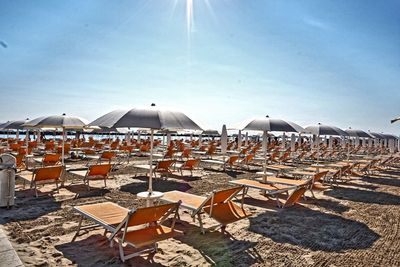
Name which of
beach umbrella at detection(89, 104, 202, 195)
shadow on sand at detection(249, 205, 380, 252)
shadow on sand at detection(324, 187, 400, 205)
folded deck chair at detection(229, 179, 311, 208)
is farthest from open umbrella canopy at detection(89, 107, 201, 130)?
shadow on sand at detection(324, 187, 400, 205)

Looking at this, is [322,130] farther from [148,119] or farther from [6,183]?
[6,183]

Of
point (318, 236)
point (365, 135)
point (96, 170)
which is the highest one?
A: point (365, 135)

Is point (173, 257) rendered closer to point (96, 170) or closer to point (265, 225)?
point (265, 225)

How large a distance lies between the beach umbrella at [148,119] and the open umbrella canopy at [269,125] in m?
3.11

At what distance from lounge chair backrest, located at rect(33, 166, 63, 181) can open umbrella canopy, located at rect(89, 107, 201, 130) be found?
121 inches

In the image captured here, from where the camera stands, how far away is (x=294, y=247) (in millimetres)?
4652

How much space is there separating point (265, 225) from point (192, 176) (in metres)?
5.95

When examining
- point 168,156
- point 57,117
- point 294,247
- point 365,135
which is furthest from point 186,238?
point 365,135

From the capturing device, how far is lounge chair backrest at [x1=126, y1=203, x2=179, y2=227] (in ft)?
12.2

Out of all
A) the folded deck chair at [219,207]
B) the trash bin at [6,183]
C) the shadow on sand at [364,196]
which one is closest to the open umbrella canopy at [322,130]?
the shadow on sand at [364,196]

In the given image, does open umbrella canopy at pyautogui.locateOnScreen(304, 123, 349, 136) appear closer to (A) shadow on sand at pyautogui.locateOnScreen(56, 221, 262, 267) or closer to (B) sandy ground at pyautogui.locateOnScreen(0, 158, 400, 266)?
(B) sandy ground at pyautogui.locateOnScreen(0, 158, 400, 266)

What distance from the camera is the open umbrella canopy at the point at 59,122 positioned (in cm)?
872

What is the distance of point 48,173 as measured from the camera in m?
7.45

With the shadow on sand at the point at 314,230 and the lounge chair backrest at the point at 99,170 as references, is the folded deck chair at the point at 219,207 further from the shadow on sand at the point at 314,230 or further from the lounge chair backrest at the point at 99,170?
the lounge chair backrest at the point at 99,170
